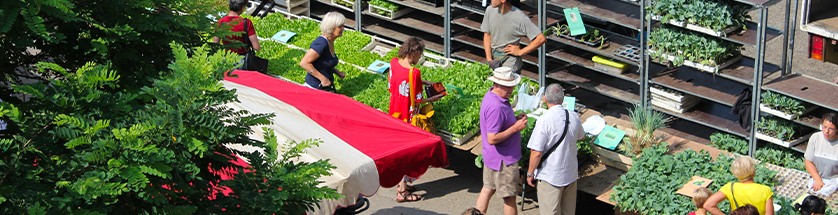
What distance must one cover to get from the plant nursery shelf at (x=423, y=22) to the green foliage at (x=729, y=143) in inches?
148

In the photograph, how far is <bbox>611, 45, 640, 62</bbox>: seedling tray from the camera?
830 cm

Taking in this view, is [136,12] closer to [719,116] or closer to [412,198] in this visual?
[412,198]

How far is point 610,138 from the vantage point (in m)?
7.11

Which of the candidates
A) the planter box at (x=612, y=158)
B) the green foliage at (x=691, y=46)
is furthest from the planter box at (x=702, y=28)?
the planter box at (x=612, y=158)

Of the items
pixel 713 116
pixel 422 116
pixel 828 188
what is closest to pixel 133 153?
pixel 422 116

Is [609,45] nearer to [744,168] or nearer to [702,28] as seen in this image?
[702,28]

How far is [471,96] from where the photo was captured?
775 cm

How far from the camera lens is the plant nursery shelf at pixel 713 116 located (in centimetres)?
779

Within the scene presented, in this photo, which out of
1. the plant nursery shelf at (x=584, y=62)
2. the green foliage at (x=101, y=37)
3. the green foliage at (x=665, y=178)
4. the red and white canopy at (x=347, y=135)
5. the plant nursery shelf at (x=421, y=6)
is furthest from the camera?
the plant nursery shelf at (x=421, y=6)

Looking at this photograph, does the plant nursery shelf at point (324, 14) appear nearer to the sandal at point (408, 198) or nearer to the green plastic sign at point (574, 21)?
the green plastic sign at point (574, 21)

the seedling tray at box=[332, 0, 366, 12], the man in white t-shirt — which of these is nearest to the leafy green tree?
the man in white t-shirt

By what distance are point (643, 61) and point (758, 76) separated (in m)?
1.26

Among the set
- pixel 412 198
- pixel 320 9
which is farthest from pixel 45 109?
pixel 320 9

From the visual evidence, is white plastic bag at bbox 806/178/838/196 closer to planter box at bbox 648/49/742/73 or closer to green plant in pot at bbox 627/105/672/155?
green plant in pot at bbox 627/105/672/155
